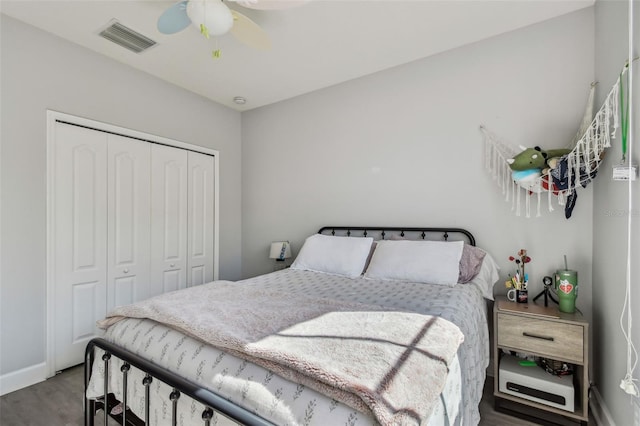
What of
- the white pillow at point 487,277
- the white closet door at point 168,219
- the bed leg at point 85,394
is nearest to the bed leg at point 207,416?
the bed leg at point 85,394

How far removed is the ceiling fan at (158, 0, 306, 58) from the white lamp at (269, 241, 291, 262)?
2115 mm

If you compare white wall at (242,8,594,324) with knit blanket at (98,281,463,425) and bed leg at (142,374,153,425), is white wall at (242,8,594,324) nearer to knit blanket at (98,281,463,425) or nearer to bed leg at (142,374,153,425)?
knit blanket at (98,281,463,425)

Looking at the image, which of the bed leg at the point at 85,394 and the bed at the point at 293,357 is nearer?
the bed at the point at 293,357

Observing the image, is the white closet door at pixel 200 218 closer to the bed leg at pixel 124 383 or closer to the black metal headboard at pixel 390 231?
the black metal headboard at pixel 390 231

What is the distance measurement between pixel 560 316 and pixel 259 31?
2.55 metres

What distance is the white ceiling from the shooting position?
215 cm

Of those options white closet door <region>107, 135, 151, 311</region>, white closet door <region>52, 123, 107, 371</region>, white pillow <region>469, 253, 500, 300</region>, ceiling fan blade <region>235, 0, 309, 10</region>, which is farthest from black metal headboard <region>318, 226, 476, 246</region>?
white closet door <region>52, 123, 107, 371</region>

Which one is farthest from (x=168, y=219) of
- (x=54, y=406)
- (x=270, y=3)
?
(x=270, y=3)

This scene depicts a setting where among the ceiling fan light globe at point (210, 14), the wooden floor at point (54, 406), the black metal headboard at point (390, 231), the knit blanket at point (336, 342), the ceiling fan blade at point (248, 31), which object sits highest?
the ceiling fan blade at point (248, 31)

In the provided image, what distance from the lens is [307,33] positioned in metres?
2.42

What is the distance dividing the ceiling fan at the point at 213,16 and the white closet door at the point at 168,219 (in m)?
1.65

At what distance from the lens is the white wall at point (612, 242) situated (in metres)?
1.47

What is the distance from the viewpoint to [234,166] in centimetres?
411

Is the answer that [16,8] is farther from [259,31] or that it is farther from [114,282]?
[114,282]
